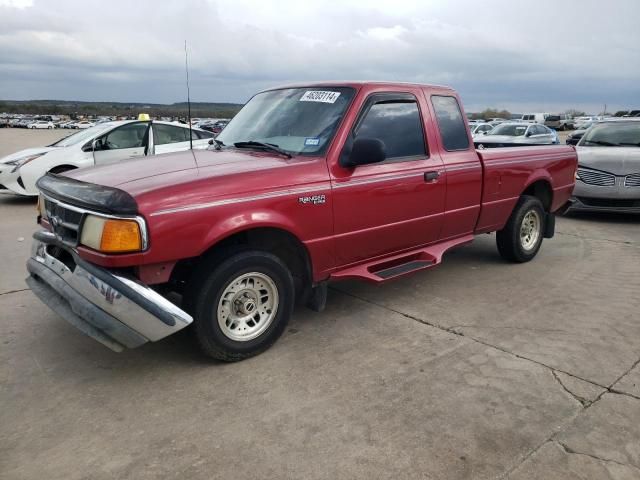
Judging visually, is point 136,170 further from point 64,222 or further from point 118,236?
point 118,236

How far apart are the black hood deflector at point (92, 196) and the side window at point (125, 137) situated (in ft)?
20.6

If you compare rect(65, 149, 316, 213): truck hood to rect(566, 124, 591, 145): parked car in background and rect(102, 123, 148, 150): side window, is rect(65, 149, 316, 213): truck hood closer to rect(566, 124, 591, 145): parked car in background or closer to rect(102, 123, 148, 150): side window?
rect(102, 123, 148, 150): side window

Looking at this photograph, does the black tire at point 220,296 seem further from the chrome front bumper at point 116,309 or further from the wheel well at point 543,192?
the wheel well at point 543,192

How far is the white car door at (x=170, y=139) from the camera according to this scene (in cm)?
1002

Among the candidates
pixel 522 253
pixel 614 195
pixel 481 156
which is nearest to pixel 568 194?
pixel 522 253

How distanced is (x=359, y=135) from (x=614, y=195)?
6254mm

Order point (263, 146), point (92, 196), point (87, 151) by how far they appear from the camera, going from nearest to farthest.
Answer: point (92, 196) < point (263, 146) < point (87, 151)

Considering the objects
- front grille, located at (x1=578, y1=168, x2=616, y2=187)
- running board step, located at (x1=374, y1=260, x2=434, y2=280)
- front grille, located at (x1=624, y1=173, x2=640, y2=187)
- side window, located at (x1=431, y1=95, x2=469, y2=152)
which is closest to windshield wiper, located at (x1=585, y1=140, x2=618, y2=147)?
front grille, located at (x1=578, y1=168, x2=616, y2=187)

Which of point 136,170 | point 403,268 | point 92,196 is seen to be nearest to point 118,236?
point 92,196

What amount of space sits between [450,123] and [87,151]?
22.9 feet

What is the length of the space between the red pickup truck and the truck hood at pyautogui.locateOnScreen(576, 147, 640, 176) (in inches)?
167

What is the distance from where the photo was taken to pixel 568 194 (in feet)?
21.7

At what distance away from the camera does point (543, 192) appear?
20.8ft

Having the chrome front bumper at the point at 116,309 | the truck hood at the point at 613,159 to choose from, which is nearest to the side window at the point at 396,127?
the chrome front bumper at the point at 116,309
